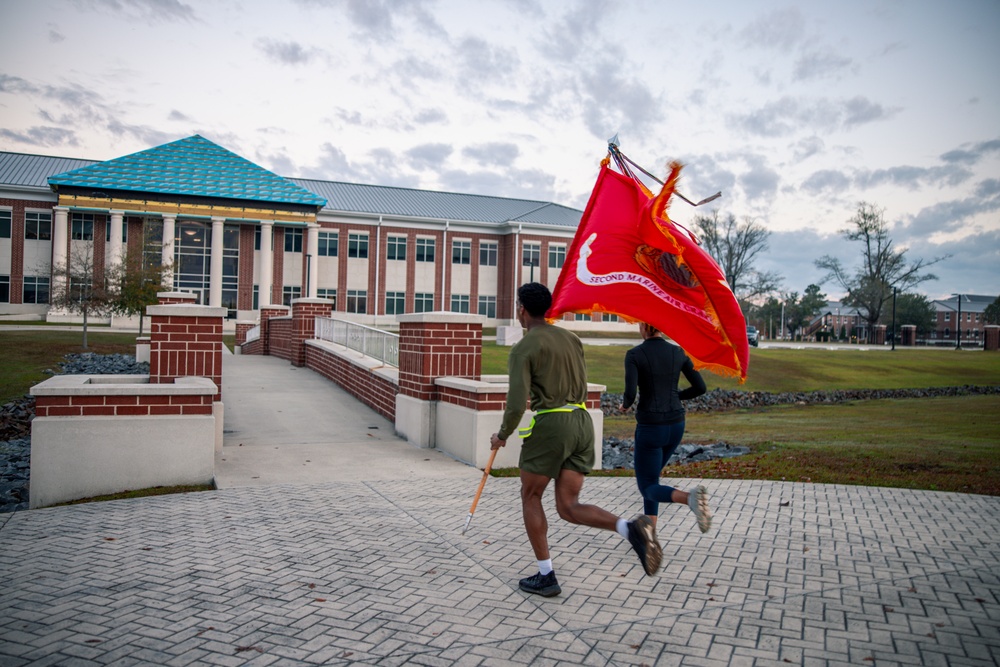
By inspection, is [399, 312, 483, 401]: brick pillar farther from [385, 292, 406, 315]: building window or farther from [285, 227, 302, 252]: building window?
[385, 292, 406, 315]: building window

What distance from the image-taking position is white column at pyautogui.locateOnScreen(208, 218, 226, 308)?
4838 cm

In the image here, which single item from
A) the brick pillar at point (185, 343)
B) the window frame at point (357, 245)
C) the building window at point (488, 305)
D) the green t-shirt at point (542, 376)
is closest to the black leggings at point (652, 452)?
the green t-shirt at point (542, 376)

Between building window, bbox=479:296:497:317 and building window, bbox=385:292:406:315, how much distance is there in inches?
244

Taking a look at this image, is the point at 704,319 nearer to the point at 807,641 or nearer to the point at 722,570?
the point at 722,570

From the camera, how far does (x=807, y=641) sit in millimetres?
3918

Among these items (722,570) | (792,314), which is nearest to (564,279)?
(722,570)

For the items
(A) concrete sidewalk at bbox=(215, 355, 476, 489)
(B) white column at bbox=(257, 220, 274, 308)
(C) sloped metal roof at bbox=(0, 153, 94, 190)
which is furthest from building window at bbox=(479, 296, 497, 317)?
(A) concrete sidewalk at bbox=(215, 355, 476, 489)

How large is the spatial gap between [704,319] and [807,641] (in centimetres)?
272

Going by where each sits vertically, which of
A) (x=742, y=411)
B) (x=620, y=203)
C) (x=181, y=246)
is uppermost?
(x=181, y=246)

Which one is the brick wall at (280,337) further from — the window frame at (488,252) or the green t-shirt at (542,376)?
the window frame at (488,252)

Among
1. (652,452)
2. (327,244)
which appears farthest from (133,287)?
(652,452)

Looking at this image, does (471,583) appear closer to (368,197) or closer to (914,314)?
→ (368,197)

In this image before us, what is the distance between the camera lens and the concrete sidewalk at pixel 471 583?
12.4ft

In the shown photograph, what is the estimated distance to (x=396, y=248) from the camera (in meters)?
55.6
